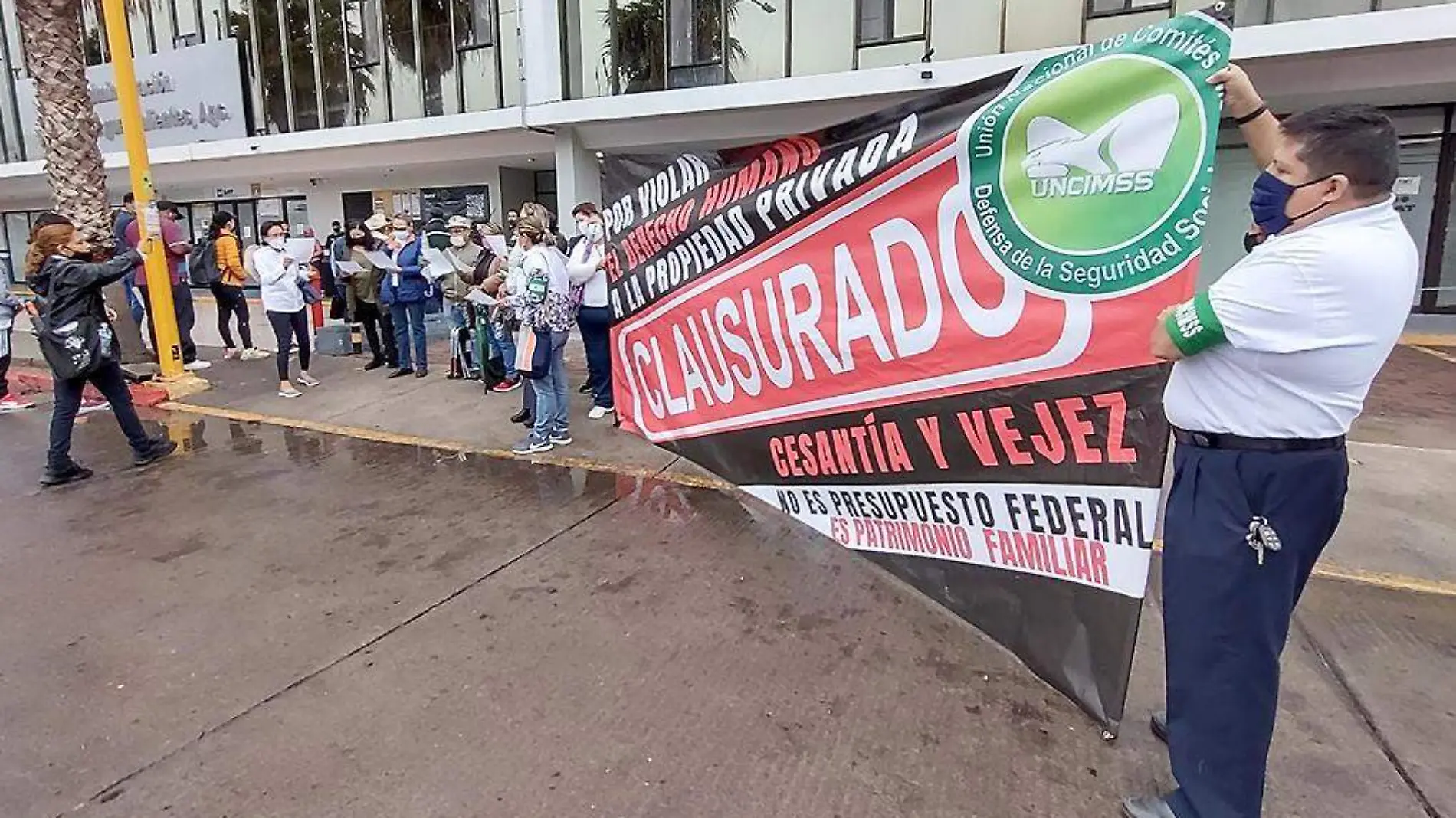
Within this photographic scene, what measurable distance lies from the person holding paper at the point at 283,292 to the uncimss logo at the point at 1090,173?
715 centimetres

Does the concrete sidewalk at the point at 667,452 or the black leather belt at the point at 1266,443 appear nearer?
the black leather belt at the point at 1266,443

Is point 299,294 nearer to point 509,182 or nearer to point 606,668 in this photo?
point 606,668

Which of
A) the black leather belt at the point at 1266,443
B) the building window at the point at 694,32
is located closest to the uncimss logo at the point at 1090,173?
the black leather belt at the point at 1266,443

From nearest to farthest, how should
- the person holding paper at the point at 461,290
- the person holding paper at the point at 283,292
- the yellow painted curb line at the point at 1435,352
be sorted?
the person holding paper at the point at 283,292 < the person holding paper at the point at 461,290 < the yellow painted curb line at the point at 1435,352

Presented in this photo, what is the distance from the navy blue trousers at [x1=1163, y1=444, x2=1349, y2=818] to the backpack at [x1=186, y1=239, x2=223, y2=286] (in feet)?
35.0

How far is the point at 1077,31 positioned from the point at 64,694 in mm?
12663

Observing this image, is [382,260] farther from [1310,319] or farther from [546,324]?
[1310,319]

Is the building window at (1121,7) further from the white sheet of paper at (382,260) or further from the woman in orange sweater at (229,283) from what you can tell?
the woman in orange sweater at (229,283)

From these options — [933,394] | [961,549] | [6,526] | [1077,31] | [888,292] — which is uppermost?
[1077,31]

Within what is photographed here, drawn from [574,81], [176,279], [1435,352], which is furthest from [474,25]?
[1435,352]

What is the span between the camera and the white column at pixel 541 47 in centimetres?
1343

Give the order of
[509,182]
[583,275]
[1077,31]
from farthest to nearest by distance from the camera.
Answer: [509,182] → [1077,31] → [583,275]

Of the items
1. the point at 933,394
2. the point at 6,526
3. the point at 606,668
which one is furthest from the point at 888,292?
the point at 6,526

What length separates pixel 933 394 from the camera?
123 inches
